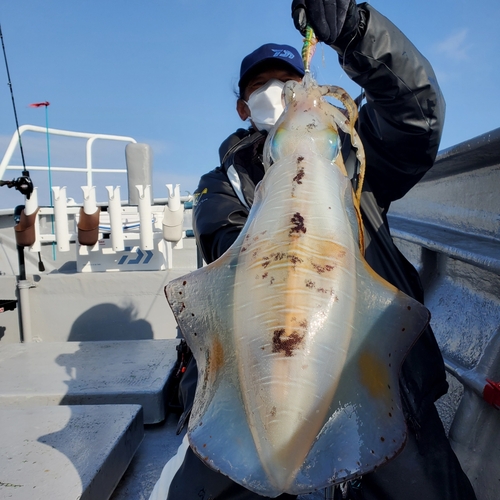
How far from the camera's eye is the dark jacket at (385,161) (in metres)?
1.55

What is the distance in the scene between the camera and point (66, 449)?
77.0 inches

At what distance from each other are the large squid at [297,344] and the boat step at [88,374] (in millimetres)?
1826

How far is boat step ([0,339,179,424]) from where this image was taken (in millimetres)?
2668

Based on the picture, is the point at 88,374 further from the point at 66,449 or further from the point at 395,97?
the point at 395,97

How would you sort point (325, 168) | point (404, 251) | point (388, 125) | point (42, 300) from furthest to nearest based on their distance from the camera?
point (42, 300), point (404, 251), point (388, 125), point (325, 168)

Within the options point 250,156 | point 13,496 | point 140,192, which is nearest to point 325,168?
point 250,156

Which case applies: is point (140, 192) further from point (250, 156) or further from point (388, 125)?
point (388, 125)

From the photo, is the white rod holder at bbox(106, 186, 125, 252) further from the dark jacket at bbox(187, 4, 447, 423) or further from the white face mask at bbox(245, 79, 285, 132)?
the white face mask at bbox(245, 79, 285, 132)

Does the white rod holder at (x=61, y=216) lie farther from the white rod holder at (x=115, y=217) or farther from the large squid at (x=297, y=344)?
the large squid at (x=297, y=344)

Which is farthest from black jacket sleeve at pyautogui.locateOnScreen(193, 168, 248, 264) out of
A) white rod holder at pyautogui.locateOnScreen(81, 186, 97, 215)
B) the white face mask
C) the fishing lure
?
white rod holder at pyautogui.locateOnScreen(81, 186, 97, 215)

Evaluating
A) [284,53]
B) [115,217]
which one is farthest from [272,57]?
[115,217]

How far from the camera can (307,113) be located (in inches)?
52.6

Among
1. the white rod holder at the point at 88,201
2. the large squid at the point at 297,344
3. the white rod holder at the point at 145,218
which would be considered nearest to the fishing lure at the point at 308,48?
the large squid at the point at 297,344

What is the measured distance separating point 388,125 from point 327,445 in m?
1.35
